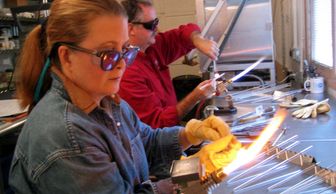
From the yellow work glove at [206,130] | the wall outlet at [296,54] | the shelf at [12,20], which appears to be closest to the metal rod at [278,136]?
the yellow work glove at [206,130]

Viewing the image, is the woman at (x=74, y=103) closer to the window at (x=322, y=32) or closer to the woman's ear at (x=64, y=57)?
the woman's ear at (x=64, y=57)

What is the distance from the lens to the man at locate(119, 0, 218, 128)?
6.31 ft

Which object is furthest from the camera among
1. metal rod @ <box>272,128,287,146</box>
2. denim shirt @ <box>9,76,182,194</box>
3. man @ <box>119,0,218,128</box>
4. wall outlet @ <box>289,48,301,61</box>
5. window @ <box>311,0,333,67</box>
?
wall outlet @ <box>289,48,301,61</box>

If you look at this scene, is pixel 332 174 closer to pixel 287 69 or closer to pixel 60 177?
pixel 60 177

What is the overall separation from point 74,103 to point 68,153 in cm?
16

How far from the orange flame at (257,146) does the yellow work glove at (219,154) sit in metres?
0.02

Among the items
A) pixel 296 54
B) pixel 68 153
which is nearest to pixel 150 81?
pixel 68 153

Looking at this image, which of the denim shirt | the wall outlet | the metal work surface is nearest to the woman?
the denim shirt

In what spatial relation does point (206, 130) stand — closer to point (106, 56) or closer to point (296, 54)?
point (106, 56)

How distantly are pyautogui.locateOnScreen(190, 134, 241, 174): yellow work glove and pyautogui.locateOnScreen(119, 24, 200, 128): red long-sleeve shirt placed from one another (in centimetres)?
73

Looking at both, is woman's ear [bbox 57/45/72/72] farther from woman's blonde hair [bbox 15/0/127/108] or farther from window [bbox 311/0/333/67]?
window [bbox 311/0/333/67]

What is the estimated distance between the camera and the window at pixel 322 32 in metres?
2.31

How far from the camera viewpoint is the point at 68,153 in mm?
866

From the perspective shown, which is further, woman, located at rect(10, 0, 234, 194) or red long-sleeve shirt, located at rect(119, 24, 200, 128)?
red long-sleeve shirt, located at rect(119, 24, 200, 128)
